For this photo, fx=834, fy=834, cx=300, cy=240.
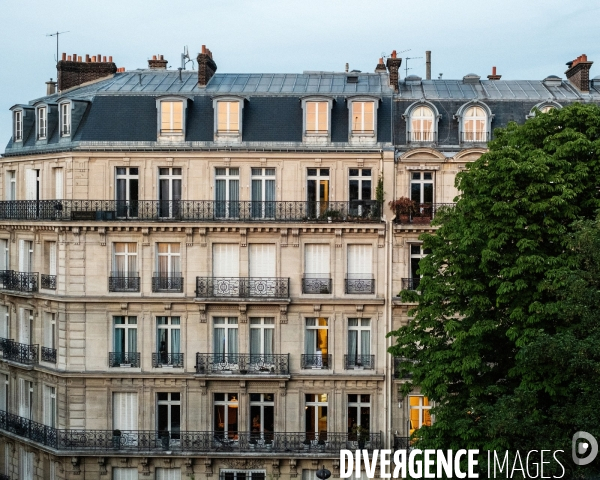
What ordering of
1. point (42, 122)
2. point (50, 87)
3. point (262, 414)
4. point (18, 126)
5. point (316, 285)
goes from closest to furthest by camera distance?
point (316, 285)
point (262, 414)
point (42, 122)
point (18, 126)
point (50, 87)

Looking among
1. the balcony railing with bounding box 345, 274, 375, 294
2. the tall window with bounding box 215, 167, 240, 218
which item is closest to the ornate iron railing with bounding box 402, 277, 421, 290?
the balcony railing with bounding box 345, 274, 375, 294

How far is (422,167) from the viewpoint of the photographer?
103 feet

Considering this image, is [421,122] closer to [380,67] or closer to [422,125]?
[422,125]

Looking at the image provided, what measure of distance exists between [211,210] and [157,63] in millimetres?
9562

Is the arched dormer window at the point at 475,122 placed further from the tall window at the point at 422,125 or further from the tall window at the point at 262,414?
the tall window at the point at 262,414

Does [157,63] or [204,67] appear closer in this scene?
[204,67]

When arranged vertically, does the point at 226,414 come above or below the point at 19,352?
below

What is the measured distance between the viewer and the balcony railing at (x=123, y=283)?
31.5 m

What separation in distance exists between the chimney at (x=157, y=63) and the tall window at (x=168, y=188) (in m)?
7.64

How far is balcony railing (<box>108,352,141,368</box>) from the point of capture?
31.5 m

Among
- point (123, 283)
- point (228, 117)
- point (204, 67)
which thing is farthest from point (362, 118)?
point (123, 283)

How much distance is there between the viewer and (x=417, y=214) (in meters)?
31.3

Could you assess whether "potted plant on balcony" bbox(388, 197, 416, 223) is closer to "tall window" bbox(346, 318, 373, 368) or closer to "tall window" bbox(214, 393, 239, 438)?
"tall window" bbox(346, 318, 373, 368)

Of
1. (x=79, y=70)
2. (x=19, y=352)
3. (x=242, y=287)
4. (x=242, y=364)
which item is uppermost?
(x=79, y=70)
